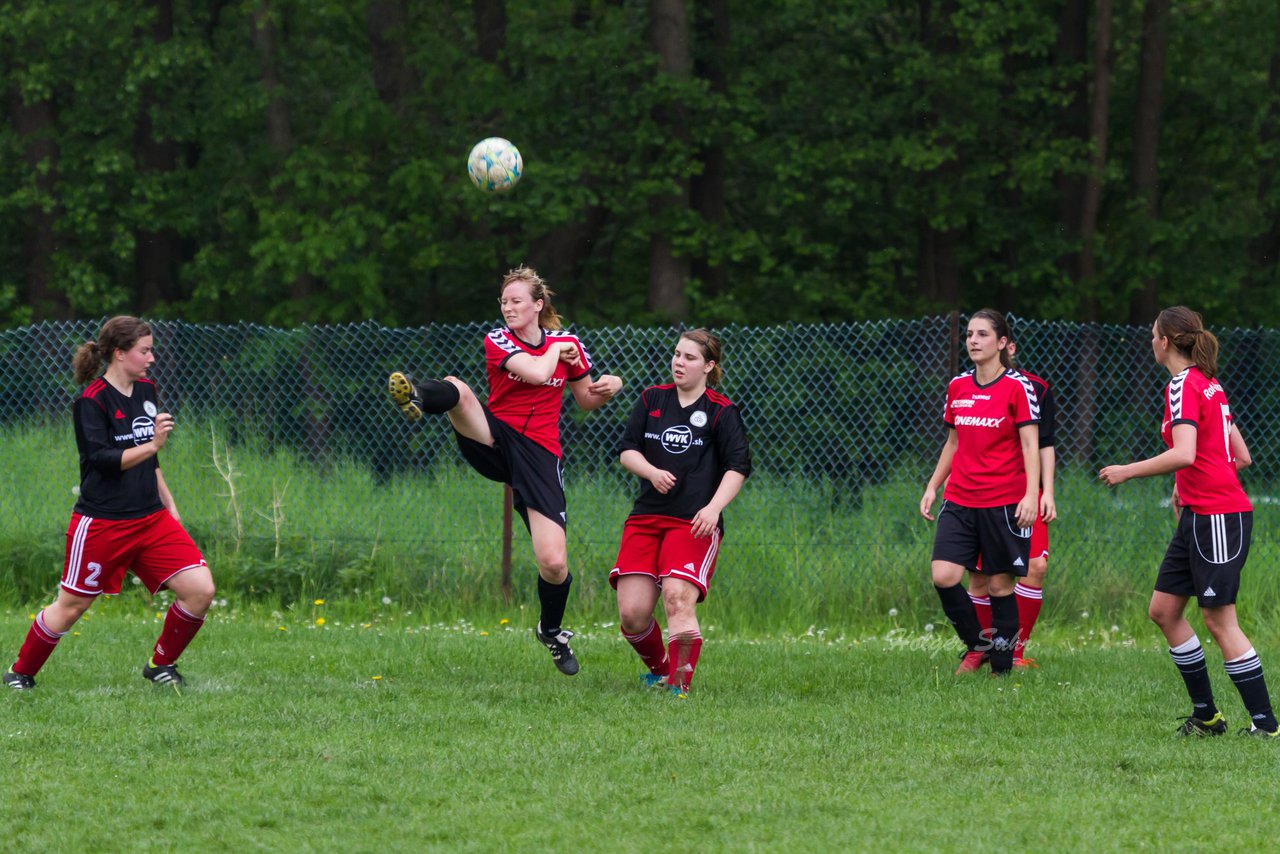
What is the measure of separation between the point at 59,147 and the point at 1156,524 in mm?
18263

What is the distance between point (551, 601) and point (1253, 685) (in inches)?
122

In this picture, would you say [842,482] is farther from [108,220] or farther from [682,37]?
[108,220]

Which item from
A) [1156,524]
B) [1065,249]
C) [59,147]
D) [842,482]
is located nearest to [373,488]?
[842,482]

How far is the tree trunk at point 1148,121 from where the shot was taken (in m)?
21.4

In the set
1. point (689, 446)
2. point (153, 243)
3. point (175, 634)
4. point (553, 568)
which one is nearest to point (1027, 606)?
point (689, 446)

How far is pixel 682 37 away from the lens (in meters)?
20.6

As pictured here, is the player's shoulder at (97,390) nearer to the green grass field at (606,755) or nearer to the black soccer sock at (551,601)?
the green grass field at (606,755)

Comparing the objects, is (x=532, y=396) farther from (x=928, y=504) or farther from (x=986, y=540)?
(x=986, y=540)

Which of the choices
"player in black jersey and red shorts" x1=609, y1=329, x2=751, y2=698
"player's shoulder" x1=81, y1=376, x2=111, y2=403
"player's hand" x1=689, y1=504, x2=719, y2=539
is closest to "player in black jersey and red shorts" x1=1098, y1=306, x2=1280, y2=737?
"player's hand" x1=689, y1=504, x2=719, y2=539

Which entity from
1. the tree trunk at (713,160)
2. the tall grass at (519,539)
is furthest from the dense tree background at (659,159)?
the tall grass at (519,539)

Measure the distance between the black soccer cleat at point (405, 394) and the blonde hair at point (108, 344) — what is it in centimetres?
121

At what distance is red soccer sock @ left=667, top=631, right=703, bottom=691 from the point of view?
276 inches

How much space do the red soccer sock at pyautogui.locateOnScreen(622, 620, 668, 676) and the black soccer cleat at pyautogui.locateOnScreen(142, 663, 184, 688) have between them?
6.91 ft

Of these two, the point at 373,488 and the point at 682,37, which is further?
the point at 682,37
